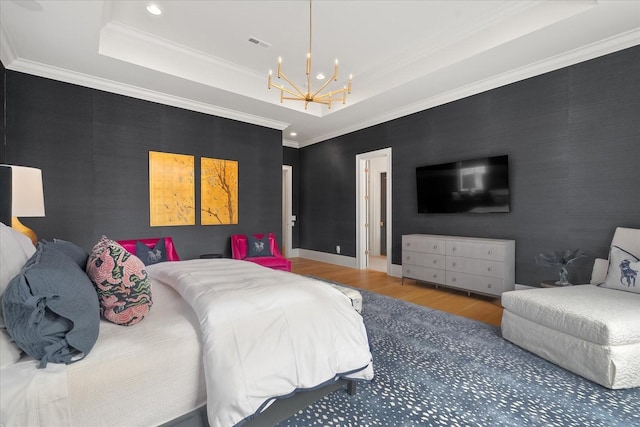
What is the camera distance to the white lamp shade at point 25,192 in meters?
2.34

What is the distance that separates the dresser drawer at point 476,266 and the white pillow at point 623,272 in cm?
108

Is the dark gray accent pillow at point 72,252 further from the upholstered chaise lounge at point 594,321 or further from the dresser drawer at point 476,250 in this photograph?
the dresser drawer at point 476,250

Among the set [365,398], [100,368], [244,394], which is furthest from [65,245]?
[365,398]

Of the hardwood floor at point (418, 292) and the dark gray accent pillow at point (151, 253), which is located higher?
the dark gray accent pillow at point (151, 253)

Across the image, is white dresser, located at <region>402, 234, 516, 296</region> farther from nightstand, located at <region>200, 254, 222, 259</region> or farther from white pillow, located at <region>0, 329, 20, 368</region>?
white pillow, located at <region>0, 329, 20, 368</region>

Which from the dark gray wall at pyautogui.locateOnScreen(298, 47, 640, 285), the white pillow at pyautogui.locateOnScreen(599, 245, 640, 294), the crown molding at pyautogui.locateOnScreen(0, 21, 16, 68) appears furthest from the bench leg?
the crown molding at pyautogui.locateOnScreen(0, 21, 16, 68)

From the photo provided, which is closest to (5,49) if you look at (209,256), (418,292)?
(209,256)

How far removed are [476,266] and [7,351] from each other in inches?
176

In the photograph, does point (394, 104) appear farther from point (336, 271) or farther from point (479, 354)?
point (479, 354)

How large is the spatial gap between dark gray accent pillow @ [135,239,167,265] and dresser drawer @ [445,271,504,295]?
4196 millimetres

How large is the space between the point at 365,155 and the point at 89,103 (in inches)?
183

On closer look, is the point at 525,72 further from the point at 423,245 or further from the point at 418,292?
the point at 418,292

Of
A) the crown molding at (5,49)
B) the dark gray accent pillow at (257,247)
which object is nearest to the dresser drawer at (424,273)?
the dark gray accent pillow at (257,247)

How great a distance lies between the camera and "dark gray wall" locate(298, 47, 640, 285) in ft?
10.6
